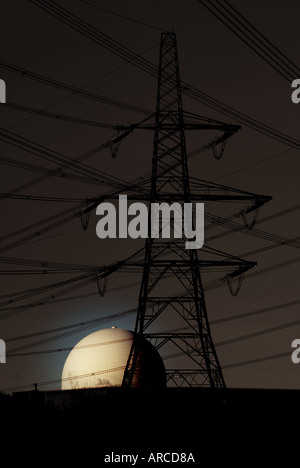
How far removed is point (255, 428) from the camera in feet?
141

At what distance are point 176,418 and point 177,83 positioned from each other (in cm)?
1815

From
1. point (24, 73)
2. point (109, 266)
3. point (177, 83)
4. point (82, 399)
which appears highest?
point (177, 83)

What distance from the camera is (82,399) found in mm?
52438

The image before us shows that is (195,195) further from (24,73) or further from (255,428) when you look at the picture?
(24,73)

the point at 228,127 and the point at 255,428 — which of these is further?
the point at 228,127

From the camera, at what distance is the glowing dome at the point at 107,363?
193 feet

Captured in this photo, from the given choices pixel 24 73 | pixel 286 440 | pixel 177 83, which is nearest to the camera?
pixel 24 73

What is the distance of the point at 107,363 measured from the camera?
61812 mm

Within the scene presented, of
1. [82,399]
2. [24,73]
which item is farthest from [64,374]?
[24,73]

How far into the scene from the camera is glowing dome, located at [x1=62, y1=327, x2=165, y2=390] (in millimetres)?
58750

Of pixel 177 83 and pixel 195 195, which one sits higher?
pixel 177 83

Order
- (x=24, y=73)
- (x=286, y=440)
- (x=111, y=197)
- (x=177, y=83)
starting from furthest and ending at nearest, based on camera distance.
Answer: (x=177, y=83) < (x=111, y=197) < (x=286, y=440) < (x=24, y=73)

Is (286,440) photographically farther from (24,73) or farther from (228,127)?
(24,73)
